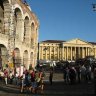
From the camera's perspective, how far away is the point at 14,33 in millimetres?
36562

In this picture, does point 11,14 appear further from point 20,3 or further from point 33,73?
point 33,73

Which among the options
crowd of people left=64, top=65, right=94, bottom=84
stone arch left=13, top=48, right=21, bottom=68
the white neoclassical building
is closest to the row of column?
the white neoclassical building

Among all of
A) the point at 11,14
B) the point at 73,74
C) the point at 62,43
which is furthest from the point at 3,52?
the point at 62,43

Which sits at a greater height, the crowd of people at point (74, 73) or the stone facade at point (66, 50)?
the stone facade at point (66, 50)

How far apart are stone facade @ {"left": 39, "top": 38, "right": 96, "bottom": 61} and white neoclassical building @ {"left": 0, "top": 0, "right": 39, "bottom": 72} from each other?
10315cm

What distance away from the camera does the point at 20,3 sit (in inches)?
1502

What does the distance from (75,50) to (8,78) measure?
4915 inches

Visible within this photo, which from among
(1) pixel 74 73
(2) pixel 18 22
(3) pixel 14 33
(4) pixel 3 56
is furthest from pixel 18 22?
(1) pixel 74 73

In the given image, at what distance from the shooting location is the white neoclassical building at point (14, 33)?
34.2 meters

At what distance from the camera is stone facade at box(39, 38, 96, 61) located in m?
151

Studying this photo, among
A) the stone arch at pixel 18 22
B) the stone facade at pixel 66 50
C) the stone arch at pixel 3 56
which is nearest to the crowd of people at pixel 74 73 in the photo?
the stone arch at pixel 3 56

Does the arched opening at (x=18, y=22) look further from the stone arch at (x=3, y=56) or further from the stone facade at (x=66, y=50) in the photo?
the stone facade at (x=66, y=50)

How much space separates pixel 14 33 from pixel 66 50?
118m

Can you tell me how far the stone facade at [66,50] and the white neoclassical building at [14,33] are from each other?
103149 millimetres
